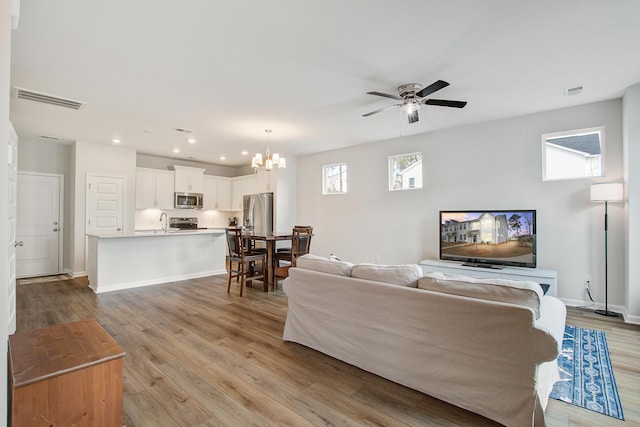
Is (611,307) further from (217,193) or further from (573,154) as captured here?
(217,193)

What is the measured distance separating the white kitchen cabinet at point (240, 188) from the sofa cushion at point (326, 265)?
534cm

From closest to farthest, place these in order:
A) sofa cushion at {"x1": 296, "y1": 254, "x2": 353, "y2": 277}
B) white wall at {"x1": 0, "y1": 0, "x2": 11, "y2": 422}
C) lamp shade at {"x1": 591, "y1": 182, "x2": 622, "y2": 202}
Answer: white wall at {"x1": 0, "y1": 0, "x2": 11, "y2": 422} → sofa cushion at {"x1": 296, "y1": 254, "x2": 353, "y2": 277} → lamp shade at {"x1": 591, "y1": 182, "x2": 622, "y2": 202}

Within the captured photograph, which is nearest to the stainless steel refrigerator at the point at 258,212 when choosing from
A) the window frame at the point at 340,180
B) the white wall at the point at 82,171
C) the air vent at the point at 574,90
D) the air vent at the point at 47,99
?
the window frame at the point at 340,180

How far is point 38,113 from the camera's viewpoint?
443cm

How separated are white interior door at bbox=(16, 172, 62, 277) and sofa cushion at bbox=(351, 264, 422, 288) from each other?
6.95 meters

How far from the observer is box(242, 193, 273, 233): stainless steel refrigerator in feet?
24.3

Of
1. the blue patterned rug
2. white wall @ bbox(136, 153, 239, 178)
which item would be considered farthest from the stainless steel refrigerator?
the blue patterned rug

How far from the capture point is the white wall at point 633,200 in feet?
11.6

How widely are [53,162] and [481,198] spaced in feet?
27.4

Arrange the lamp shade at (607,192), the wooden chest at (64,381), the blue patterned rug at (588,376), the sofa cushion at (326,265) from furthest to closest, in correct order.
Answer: the lamp shade at (607,192), the sofa cushion at (326,265), the blue patterned rug at (588,376), the wooden chest at (64,381)

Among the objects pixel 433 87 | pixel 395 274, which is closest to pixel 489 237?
pixel 433 87

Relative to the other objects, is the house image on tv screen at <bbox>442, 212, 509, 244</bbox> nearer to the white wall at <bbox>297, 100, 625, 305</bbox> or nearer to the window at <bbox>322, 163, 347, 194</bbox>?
the white wall at <bbox>297, 100, 625, 305</bbox>

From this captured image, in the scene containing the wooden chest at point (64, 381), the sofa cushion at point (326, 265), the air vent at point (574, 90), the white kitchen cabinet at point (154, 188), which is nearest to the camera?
the wooden chest at point (64, 381)

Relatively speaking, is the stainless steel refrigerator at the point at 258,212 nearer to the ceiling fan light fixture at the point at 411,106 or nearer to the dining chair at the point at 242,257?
the dining chair at the point at 242,257
